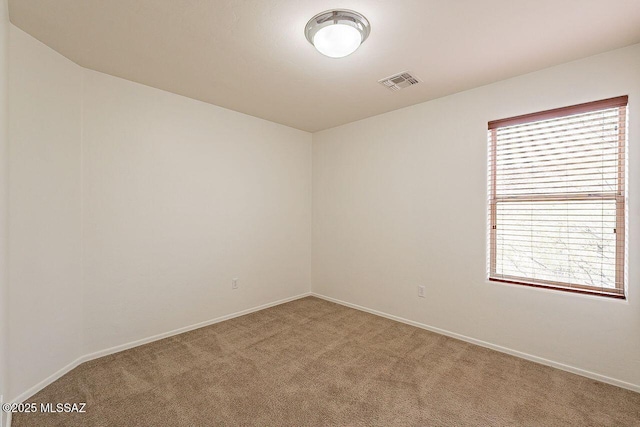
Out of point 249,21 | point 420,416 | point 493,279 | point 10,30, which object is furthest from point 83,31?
point 493,279

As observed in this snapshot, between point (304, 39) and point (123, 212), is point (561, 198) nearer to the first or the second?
point (304, 39)

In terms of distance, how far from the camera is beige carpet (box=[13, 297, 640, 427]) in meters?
1.88

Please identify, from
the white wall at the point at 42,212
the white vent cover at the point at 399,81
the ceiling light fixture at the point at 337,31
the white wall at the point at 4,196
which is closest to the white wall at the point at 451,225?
the white vent cover at the point at 399,81

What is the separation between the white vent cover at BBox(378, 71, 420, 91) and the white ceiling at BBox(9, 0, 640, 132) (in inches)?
3.5

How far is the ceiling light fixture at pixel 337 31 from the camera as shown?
1.87 meters

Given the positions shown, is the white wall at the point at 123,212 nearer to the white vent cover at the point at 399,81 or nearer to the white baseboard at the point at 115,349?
the white baseboard at the point at 115,349

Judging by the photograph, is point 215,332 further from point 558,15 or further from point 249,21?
point 558,15

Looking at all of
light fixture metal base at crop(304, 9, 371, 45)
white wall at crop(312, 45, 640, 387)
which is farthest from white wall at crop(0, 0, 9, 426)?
white wall at crop(312, 45, 640, 387)

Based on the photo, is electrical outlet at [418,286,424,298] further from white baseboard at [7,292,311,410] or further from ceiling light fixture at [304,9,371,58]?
ceiling light fixture at [304,9,371,58]

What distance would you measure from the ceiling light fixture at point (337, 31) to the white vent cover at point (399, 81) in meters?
0.76

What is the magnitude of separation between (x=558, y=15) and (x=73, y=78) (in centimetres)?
371

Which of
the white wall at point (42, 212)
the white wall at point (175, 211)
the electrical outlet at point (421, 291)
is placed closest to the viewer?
the white wall at point (42, 212)

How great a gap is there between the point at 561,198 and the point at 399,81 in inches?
71.3

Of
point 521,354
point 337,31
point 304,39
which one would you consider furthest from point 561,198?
point 304,39
